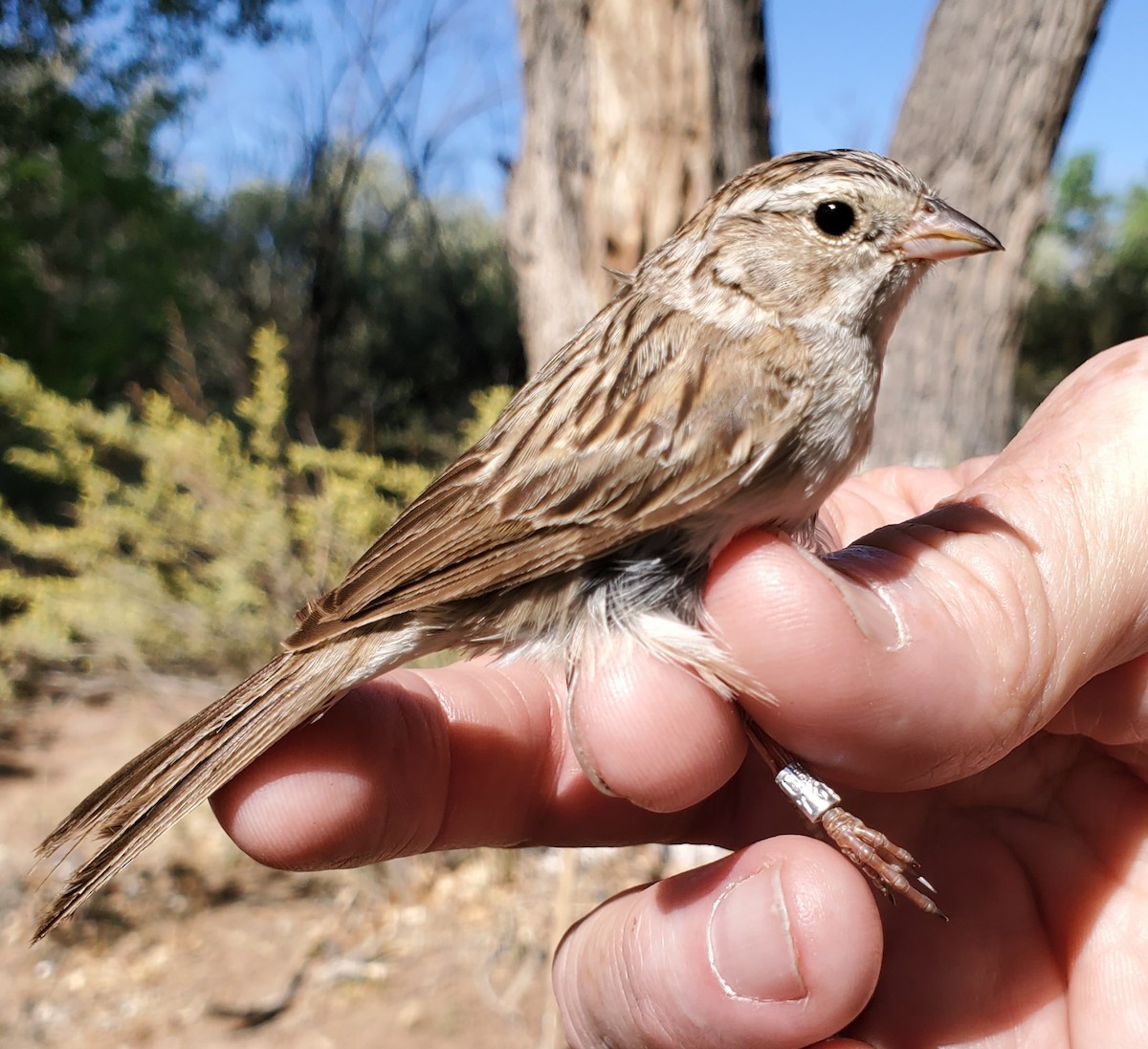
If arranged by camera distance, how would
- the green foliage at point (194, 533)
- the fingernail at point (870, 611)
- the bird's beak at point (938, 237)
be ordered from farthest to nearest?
the green foliage at point (194, 533) → the bird's beak at point (938, 237) → the fingernail at point (870, 611)

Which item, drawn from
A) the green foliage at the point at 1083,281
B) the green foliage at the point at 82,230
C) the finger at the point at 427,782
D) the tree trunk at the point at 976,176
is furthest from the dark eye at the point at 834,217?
the green foliage at the point at 1083,281

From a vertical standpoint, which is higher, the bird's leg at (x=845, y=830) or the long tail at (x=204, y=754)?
the long tail at (x=204, y=754)

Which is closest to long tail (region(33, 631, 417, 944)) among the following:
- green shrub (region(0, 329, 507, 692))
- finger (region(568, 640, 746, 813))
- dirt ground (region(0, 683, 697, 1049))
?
finger (region(568, 640, 746, 813))

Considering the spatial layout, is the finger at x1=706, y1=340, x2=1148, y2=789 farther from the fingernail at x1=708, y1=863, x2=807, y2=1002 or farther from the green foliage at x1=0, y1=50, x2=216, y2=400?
the green foliage at x1=0, y1=50, x2=216, y2=400

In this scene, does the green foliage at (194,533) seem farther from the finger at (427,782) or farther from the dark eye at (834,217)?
the dark eye at (834,217)

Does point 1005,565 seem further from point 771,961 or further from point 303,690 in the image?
point 303,690

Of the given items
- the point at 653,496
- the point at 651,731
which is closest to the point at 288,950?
the point at 651,731
